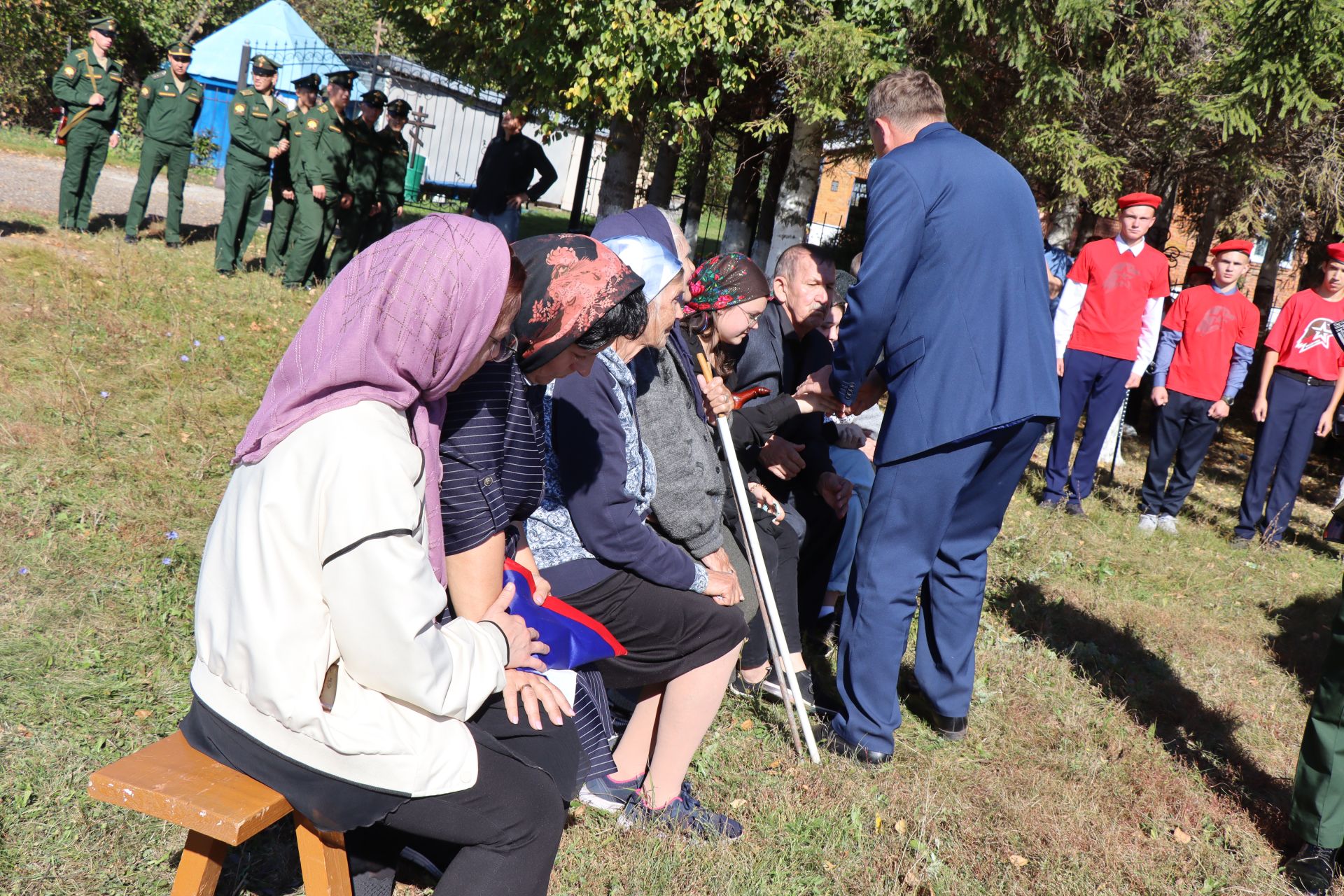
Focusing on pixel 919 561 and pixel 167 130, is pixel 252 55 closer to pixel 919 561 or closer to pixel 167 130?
pixel 167 130

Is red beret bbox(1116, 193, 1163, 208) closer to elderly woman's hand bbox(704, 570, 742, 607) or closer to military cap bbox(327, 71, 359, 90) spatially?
elderly woman's hand bbox(704, 570, 742, 607)

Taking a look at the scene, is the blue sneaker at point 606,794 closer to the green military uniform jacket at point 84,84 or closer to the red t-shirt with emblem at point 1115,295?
the red t-shirt with emblem at point 1115,295

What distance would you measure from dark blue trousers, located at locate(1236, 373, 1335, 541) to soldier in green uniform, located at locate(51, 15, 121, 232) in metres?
10.6

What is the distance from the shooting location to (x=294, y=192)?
32.9 feet

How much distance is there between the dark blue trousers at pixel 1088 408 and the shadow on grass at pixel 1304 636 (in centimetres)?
170

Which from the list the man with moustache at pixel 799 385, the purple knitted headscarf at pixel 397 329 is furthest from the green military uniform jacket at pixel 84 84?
the purple knitted headscarf at pixel 397 329

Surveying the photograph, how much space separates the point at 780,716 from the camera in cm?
405

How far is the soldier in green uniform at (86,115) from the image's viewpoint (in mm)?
9883

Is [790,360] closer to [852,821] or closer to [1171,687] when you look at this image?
[852,821]

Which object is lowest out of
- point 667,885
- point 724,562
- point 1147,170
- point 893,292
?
point 667,885

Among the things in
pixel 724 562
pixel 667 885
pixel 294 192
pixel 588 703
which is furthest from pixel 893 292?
pixel 294 192

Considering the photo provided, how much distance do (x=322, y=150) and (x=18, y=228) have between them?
305 cm

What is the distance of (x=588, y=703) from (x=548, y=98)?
9.44 meters

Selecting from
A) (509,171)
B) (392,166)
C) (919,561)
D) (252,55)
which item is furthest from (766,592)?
(252,55)
